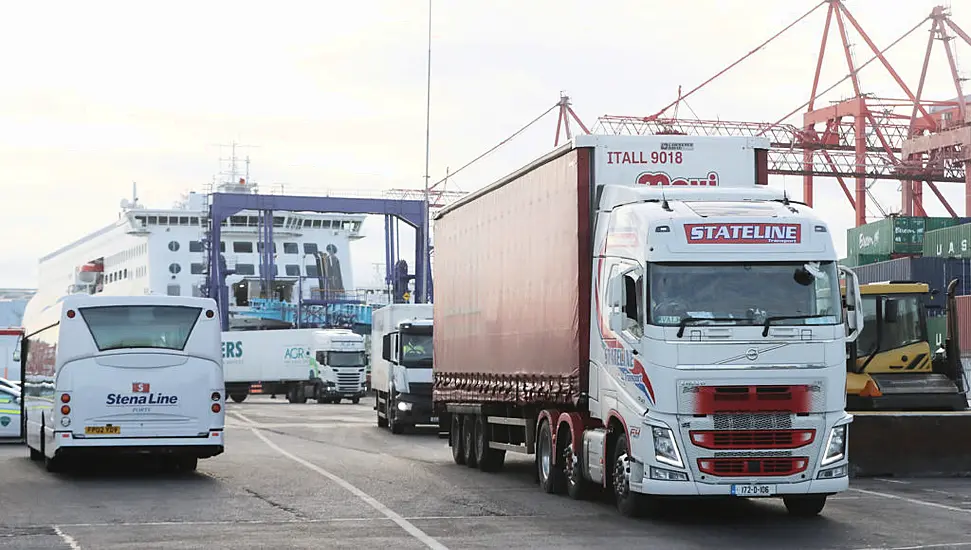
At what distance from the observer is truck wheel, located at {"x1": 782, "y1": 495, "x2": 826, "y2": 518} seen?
14.3 metres

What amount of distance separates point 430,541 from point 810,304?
13.3 ft

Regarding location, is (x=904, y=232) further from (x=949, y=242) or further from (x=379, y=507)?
(x=379, y=507)

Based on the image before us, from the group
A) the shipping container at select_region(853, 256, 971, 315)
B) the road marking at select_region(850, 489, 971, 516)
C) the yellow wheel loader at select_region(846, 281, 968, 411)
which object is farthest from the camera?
the shipping container at select_region(853, 256, 971, 315)

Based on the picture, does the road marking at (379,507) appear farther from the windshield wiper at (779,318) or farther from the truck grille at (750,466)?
the windshield wiper at (779,318)

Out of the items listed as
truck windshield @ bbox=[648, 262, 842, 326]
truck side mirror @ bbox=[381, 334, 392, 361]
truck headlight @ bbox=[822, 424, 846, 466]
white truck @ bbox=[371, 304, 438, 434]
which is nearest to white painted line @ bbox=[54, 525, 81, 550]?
truck windshield @ bbox=[648, 262, 842, 326]

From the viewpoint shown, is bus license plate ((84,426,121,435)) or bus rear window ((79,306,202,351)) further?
bus rear window ((79,306,202,351))

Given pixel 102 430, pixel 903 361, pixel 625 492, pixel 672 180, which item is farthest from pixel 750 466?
pixel 102 430

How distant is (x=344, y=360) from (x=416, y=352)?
2526 centimetres

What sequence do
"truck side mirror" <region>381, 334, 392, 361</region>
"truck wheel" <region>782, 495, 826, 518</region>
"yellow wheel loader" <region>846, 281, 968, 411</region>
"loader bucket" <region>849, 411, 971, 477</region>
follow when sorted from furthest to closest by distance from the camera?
"truck side mirror" <region>381, 334, 392, 361</region> < "yellow wheel loader" <region>846, 281, 968, 411</region> < "loader bucket" <region>849, 411, 971, 477</region> < "truck wheel" <region>782, 495, 826, 518</region>

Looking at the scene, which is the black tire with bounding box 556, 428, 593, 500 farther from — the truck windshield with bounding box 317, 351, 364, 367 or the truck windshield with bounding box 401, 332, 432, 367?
the truck windshield with bounding box 317, 351, 364, 367

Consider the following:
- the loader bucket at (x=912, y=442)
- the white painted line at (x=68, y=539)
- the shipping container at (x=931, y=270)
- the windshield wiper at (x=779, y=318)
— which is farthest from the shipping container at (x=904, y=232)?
the white painted line at (x=68, y=539)

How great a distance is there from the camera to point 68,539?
489 inches

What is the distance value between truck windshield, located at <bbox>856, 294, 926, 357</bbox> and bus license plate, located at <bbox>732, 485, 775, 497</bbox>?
27.3ft

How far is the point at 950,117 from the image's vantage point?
82.7m
